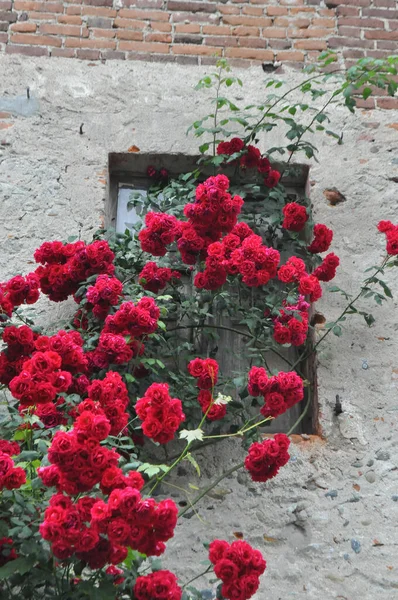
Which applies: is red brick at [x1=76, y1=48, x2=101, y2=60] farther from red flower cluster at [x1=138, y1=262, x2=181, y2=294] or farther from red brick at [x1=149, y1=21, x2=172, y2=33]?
red flower cluster at [x1=138, y1=262, x2=181, y2=294]

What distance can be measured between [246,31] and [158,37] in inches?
19.4

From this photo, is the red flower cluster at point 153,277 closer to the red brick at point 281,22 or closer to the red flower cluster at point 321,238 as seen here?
the red flower cluster at point 321,238

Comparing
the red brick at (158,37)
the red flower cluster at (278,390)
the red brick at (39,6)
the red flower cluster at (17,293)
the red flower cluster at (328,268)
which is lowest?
the red flower cluster at (278,390)

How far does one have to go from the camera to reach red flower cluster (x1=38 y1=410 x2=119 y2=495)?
6.78 feet

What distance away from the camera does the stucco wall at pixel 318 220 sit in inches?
121

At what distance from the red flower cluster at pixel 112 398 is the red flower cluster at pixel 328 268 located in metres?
1.34

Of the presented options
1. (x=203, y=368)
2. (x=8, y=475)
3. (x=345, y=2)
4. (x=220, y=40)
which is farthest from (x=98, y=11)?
(x=8, y=475)

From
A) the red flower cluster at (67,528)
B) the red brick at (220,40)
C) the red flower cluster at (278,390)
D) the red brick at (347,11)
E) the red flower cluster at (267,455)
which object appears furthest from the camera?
the red brick at (347,11)

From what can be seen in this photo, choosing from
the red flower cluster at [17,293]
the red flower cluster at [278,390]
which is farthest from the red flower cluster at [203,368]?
the red flower cluster at [17,293]

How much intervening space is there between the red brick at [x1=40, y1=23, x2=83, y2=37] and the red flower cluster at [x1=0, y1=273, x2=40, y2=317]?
178cm

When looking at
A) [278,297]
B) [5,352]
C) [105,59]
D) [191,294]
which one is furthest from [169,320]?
[105,59]

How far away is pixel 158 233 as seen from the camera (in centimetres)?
325

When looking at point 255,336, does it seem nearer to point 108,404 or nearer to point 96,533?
point 108,404

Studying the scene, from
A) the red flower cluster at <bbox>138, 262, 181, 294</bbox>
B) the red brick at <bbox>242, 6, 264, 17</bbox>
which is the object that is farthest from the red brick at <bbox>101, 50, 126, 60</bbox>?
the red flower cluster at <bbox>138, 262, 181, 294</bbox>
